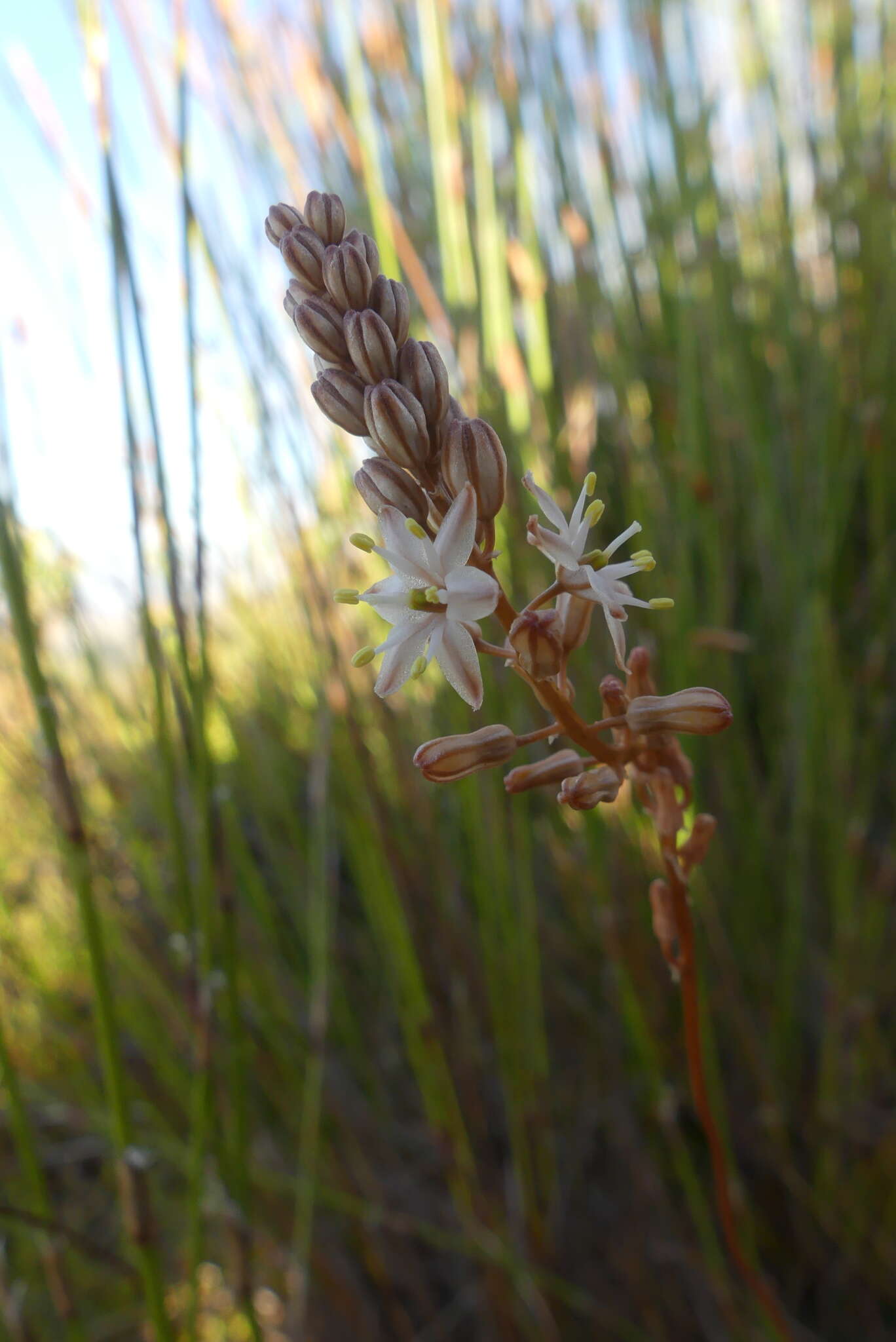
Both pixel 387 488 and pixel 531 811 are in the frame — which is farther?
pixel 531 811

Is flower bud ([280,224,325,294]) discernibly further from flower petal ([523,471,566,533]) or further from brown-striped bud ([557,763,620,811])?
brown-striped bud ([557,763,620,811])

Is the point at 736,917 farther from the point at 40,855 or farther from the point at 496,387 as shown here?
the point at 40,855

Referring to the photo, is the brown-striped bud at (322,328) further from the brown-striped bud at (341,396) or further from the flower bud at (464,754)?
the flower bud at (464,754)

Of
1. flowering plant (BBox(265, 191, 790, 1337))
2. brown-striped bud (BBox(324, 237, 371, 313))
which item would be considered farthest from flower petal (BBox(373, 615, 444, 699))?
brown-striped bud (BBox(324, 237, 371, 313))

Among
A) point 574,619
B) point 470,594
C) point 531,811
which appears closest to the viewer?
point 470,594

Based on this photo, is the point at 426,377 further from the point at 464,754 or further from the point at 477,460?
the point at 464,754

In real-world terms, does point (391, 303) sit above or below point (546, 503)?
above

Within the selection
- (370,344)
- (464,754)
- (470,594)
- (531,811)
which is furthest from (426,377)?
(531,811)

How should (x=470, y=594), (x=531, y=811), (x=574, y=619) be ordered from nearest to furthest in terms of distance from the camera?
1. (x=470, y=594)
2. (x=574, y=619)
3. (x=531, y=811)
